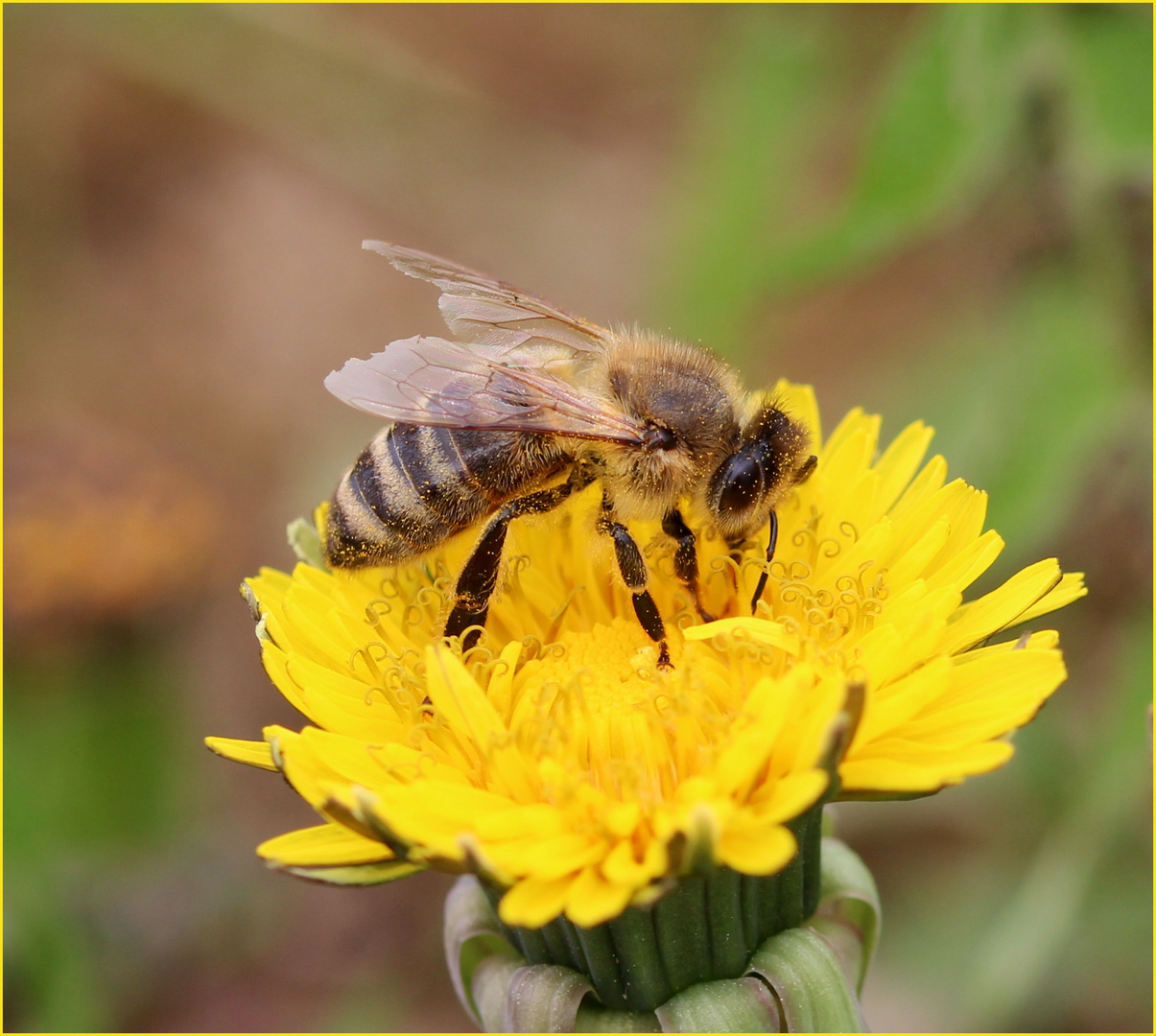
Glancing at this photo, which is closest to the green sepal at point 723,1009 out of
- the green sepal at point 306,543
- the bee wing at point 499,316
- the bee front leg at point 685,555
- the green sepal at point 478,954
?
the green sepal at point 478,954

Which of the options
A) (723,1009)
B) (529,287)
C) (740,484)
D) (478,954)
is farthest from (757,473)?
(529,287)

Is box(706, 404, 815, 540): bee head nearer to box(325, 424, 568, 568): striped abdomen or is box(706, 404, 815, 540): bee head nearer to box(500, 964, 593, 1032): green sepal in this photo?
box(325, 424, 568, 568): striped abdomen

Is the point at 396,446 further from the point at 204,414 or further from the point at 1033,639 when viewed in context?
the point at 204,414

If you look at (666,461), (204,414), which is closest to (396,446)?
(666,461)

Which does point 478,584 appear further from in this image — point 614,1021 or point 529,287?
point 529,287

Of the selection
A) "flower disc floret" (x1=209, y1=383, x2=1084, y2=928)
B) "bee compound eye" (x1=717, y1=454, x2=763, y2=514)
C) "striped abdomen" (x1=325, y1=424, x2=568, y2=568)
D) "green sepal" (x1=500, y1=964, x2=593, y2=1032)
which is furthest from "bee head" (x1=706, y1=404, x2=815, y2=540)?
"green sepal" (x1=500, y1=964, x2=593, y2=1032)
